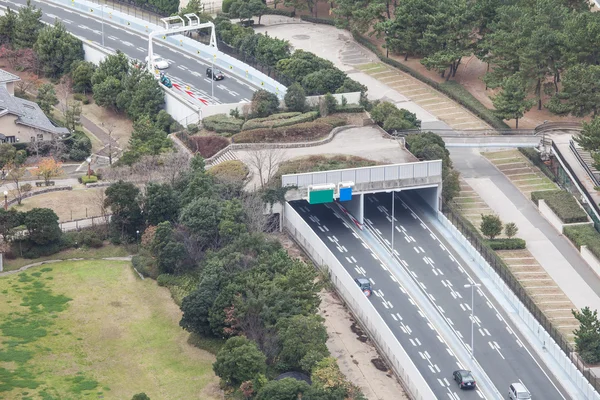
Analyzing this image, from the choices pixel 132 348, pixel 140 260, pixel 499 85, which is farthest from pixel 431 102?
pixel 132 348

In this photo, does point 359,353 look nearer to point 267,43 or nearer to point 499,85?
point 499,85

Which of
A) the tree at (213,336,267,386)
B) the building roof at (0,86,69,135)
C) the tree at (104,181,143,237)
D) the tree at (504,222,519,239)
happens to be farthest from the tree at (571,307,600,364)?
the building roof at (0,86,69,135)

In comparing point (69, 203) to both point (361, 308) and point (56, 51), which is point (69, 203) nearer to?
point (361, 308)

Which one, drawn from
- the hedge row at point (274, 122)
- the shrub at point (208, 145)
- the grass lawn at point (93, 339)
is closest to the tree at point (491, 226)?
the hedge row at point (274, 122)

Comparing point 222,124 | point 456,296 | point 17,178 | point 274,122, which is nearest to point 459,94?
point 274,122

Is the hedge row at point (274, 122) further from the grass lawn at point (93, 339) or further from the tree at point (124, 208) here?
the grass lawn at point (93, 339)
